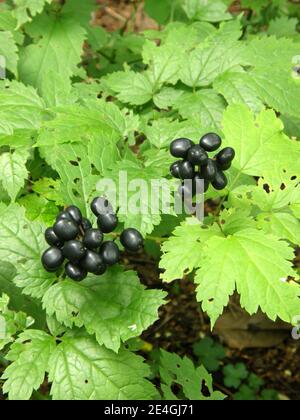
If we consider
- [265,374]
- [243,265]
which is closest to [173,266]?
[243,265]

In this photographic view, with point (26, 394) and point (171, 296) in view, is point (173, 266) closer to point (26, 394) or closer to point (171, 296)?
point (26, 394)

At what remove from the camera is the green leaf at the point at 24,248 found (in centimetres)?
254

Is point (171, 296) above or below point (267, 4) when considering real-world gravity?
below

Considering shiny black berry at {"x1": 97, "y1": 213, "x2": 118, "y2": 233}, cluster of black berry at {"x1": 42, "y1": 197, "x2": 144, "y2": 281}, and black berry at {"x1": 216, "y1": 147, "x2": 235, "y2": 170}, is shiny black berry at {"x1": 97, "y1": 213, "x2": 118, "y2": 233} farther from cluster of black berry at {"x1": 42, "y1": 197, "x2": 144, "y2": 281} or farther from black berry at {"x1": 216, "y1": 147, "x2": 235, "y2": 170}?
black berry at {"x1": 216, "y1": 147, "x2": 235, "y2": 170}

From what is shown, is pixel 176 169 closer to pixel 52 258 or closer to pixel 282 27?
pixel 52 258

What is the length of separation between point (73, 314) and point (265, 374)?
9.12 ft

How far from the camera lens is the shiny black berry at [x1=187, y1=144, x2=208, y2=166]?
2414mm

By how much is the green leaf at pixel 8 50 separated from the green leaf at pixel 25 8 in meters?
0.12

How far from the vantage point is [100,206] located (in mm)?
2367

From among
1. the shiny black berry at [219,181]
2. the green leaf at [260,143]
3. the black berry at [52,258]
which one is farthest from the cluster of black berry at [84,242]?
the green leaf at [260,143]

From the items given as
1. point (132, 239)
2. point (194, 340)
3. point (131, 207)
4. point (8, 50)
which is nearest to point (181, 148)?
point (131, 207)

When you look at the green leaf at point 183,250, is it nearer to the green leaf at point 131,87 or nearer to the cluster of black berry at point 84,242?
the cluster of black berry at point 84,242

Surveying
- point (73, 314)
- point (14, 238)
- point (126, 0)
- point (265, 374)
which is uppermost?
point (14, 238)

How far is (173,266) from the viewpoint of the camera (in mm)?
2418
